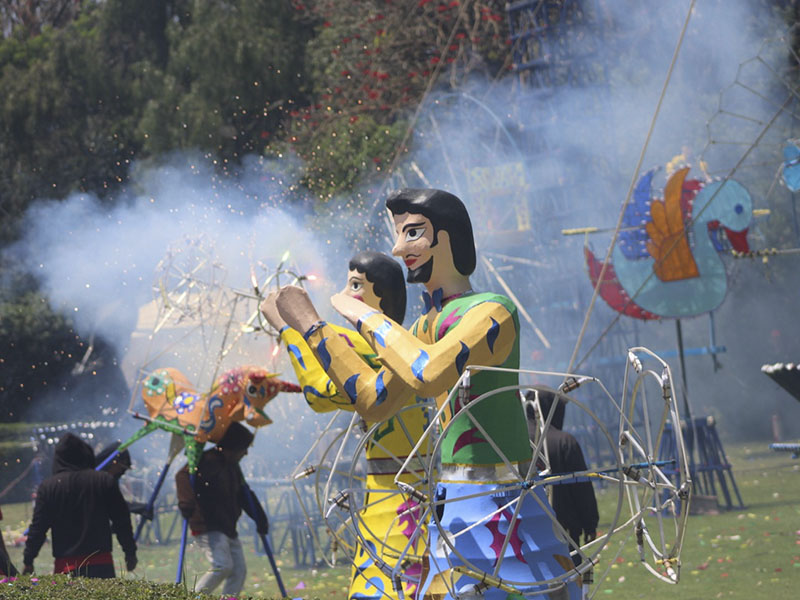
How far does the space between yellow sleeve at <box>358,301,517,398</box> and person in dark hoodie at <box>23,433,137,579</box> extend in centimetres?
427

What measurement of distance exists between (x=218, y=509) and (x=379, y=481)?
323cm

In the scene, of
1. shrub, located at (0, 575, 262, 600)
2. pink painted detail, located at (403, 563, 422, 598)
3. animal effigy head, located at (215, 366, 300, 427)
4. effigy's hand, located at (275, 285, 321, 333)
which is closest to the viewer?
effigy's hand, located at (275, 285, 321, 333)

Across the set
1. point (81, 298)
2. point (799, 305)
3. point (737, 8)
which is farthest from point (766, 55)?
point (81, 298)

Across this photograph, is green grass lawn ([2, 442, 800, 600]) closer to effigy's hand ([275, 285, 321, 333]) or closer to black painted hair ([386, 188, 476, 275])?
effigy's hand ([275, 285, 321, 333])

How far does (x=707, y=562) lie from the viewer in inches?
373

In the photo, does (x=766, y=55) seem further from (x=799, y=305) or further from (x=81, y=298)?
(x=81, y=298)

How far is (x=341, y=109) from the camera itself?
802 inches

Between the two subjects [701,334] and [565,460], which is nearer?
[565,460]

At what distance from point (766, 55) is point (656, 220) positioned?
21.9ft

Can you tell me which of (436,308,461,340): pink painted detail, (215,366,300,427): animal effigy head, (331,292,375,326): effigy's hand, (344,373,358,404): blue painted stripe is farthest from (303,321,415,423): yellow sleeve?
(215,366,300,427): animal effigy head

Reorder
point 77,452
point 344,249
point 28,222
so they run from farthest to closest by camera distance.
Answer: point 28,222 → point 344,249 → point 77,452

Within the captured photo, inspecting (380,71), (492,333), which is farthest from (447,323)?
(380,71)

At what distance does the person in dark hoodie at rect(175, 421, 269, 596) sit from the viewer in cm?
787

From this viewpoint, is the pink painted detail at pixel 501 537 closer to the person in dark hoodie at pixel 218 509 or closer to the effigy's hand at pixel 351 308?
the effigy's hand at pixel 351 308
